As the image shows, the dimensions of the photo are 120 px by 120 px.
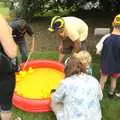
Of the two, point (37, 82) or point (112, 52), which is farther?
point (37, 82)

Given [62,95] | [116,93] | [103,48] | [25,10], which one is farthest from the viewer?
[25,10]

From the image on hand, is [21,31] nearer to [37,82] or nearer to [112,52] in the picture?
[37,82]

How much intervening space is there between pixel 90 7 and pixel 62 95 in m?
6.29

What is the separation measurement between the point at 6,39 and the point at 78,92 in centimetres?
102

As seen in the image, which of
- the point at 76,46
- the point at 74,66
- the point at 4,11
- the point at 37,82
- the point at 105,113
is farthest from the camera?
the point at 4,11

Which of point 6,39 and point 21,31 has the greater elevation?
point 6,39

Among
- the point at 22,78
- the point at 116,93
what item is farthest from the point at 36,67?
the point at 116,93

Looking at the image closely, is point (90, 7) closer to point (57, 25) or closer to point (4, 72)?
point (57, 25)

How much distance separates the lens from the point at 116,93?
5.60m

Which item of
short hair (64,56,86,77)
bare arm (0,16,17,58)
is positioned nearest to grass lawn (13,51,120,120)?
short hair (64,56,86,77)

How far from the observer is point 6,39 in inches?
146

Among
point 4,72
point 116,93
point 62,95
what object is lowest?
point 116,93

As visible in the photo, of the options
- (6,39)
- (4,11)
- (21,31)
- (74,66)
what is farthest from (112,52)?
(4,11)

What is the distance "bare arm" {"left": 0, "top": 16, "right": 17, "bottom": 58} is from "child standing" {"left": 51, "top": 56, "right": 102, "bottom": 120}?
2.29 feet
